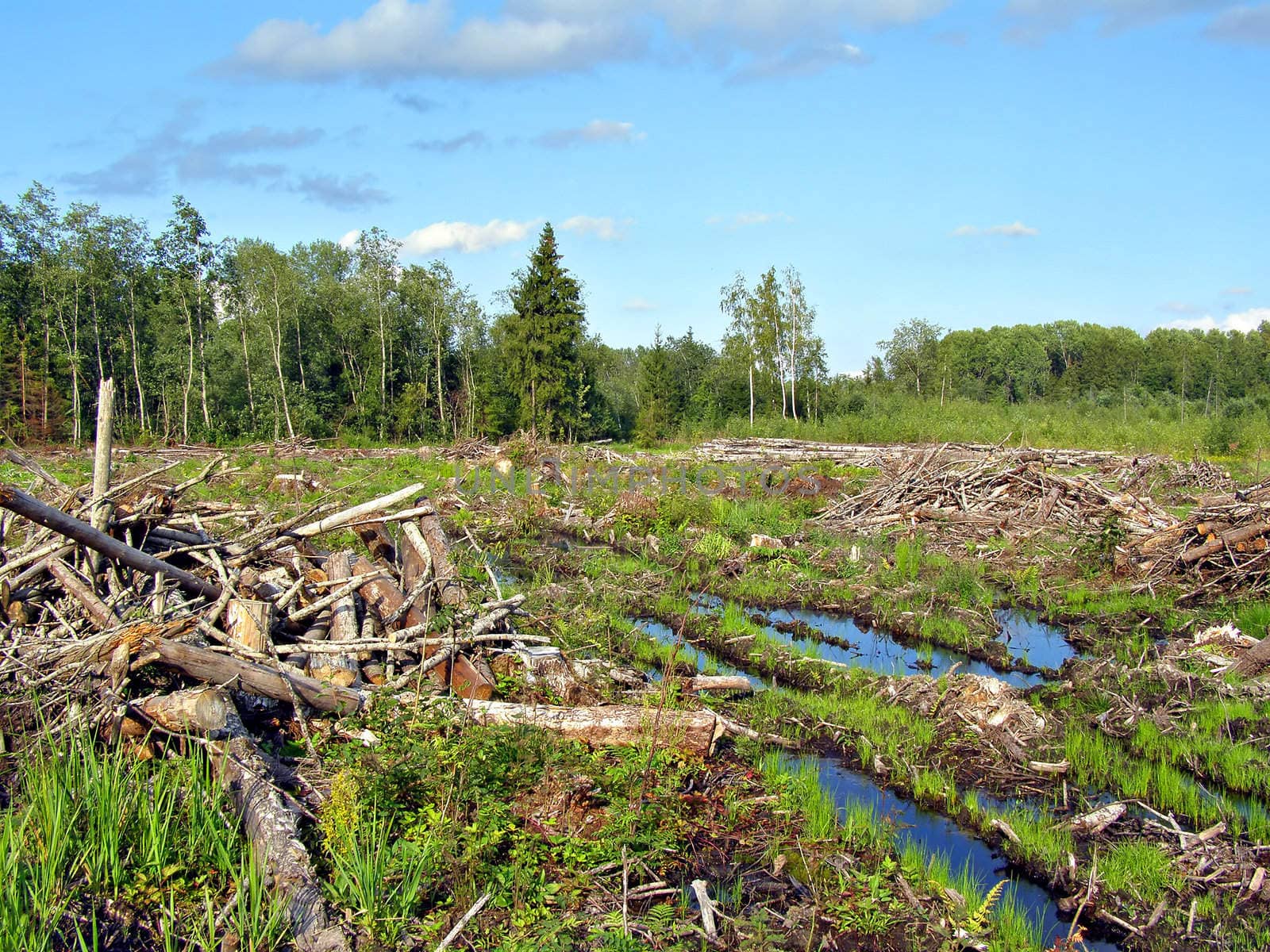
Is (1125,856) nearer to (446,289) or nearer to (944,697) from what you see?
(944,697)

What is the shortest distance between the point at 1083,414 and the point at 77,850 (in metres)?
40.4

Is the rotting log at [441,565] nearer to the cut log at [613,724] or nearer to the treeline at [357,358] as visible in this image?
the cut log at [613,724]

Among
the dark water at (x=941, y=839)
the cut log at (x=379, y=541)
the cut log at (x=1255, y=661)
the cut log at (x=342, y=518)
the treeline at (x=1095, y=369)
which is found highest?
the treeline at (x=1095, y=369)

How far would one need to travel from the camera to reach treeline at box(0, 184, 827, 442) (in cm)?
3950

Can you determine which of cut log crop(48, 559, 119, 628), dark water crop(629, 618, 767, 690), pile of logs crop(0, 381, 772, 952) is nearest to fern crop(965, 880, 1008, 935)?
pile of logs crop(0, 381, 772, 952)

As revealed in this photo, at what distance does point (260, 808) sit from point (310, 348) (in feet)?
150

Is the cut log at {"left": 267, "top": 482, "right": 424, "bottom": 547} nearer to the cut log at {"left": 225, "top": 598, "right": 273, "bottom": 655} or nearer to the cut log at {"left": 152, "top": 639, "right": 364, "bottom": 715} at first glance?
the cut log at {"left": 225, "top": 598, "right": 273, "bottom": 655}

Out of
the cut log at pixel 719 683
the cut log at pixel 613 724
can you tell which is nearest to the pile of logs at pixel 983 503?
the cut log at pixel 719 683

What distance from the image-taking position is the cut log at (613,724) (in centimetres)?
576

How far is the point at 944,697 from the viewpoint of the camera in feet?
23.8

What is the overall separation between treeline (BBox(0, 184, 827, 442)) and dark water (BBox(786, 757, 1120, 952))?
114 feet

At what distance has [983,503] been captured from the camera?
→ 16.4 meters

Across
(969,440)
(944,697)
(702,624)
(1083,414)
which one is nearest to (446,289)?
(969,440)

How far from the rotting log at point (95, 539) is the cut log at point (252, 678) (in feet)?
3.69
